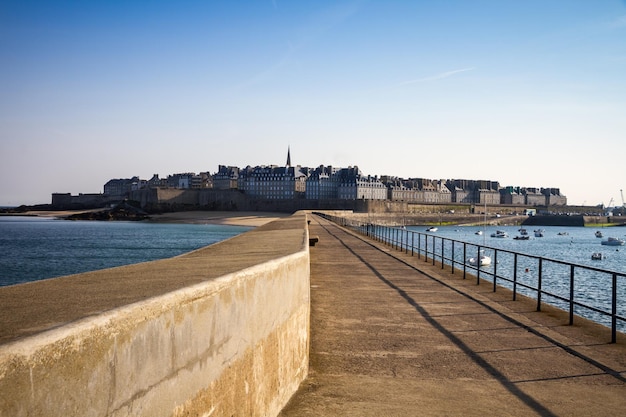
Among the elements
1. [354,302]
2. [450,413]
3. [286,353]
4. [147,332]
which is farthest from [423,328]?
[147,332]

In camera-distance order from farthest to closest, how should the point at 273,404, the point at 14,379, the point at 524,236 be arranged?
the point at 524,236
the point at 273,404
the point at 14,379

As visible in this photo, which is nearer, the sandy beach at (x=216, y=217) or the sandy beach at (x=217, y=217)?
the sandy beach at (x=217, y=217)

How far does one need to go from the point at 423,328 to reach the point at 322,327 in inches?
65.3

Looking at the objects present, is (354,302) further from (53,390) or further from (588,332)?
(53,390)

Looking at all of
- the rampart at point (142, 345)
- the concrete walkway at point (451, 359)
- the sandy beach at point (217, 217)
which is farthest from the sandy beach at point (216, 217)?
the rampart at point (142, 345)

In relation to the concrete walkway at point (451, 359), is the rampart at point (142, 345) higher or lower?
higher

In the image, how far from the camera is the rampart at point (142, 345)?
2.15 meters

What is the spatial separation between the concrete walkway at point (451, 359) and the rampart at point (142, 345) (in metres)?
1.34

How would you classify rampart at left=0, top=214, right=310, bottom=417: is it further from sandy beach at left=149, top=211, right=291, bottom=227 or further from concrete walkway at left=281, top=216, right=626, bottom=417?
sandy beach at left=149, top=211, right=291, bottom=227

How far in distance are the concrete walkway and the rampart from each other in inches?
52.7

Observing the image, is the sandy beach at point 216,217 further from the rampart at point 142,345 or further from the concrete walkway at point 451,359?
the rampart at point 142,345

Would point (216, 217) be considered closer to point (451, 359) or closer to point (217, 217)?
point (217, 217)

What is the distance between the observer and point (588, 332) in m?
9.73

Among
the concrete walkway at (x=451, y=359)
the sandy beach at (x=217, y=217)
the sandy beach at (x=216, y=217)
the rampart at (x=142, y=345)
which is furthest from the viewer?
the sandy beach at (x=216, y=217)
